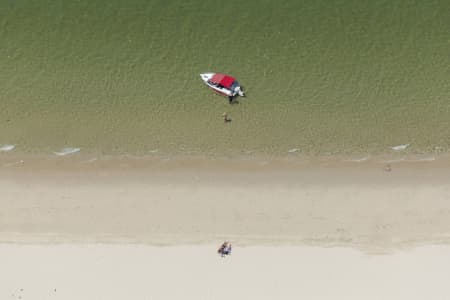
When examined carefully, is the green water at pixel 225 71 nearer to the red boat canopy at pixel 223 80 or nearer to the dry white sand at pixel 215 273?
the red boat canopy at pixel 223 80

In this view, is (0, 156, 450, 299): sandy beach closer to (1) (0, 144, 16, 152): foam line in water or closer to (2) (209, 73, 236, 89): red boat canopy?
(1) (0, 144, 16, 152): foam line in water

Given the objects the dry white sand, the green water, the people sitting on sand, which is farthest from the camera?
the green water

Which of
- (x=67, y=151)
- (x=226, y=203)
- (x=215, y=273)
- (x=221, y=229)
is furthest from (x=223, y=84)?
(x=215, y=273)

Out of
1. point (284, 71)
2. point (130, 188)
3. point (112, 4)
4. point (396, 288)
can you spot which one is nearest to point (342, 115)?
point (284, 71)

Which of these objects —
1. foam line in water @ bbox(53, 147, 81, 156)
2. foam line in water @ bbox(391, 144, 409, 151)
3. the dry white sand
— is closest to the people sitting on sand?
the dry white sand

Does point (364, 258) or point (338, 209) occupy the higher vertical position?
point (338, 209)

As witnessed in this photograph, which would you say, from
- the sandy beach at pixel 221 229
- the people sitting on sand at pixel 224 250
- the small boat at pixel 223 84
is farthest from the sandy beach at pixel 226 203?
the small boat at pixel 223 84

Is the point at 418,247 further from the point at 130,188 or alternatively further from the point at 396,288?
the point at 130,188
